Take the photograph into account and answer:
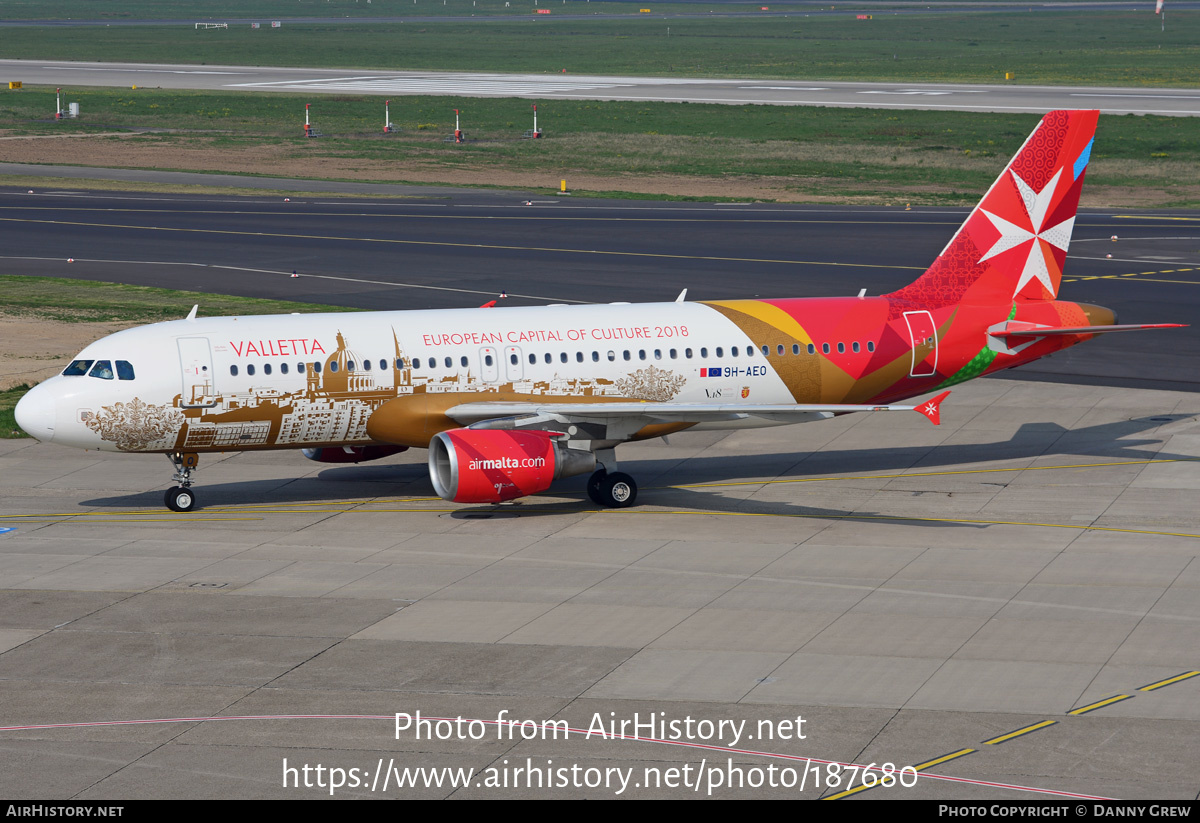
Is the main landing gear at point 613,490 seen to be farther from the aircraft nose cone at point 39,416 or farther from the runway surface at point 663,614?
the aircraft nose cone at point 39,416

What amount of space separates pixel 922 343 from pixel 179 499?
18.9 metres

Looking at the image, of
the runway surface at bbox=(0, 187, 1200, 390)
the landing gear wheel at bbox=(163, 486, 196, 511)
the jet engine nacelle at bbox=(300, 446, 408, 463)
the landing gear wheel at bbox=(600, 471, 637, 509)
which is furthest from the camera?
the runway surface at bbox=(0, 187, 1200, 390)

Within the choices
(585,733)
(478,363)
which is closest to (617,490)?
(478,363)

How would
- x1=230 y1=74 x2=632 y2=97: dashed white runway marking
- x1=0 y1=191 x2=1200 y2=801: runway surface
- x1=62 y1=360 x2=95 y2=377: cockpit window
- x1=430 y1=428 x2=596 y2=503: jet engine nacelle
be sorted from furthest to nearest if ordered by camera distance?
x1=230 y1=74 x2=632 y2=97: dashed white runway marking < x1=62 y1=360 x2=95 y2=377: cockpit window < x1=430 y1=428 x2=596 y2=503: jet engine nacelle < x1=0 y1=191 x2=1200 y2=801: runway surface

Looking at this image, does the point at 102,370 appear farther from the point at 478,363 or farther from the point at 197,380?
the point at 478,363

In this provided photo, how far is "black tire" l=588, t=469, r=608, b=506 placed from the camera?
118 feet

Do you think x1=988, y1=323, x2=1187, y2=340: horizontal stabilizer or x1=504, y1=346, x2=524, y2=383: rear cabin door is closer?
x1=504, y1=346, x2=524, y2=383: rear cabin door

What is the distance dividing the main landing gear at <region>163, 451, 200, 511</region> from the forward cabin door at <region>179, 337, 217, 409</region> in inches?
69.4

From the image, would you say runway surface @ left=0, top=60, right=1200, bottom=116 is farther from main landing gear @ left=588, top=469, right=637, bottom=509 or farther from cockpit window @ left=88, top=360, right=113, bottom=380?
cockpit window @ left=88, top=360, right=113, bottom=380

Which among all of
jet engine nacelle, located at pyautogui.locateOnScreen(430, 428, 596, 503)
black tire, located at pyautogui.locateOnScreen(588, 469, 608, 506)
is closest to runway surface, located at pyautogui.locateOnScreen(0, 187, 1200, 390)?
black tire, located at pyautogui.locateOnScreen(588, 469, 608, 506)

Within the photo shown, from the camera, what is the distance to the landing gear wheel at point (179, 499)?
35750 mm

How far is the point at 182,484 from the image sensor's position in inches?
1422

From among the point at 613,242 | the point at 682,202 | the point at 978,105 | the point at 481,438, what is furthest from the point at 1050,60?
the point at 481,438

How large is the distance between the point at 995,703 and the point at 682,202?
70.2 m
